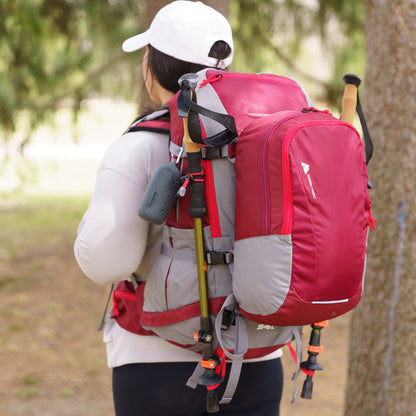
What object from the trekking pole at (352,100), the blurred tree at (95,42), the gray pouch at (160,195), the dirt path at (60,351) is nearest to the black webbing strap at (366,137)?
the trekking pole at (352,100)

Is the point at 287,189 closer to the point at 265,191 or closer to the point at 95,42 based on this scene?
the point at 265,191

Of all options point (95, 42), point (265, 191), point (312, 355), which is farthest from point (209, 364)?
point (95, 42)

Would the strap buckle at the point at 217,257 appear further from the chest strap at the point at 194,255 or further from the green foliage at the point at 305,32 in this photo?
the green foliage at the point at 305,32

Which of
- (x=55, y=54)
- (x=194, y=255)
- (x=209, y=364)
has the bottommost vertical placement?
(x=209, y=364)

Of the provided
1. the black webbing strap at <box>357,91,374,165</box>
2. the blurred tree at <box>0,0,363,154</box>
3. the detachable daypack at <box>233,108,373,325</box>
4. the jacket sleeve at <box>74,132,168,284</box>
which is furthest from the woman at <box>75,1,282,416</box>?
the blurred tree at <box>0,0,363,154</box>

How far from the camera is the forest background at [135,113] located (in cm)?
284

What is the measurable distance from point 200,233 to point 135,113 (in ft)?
16.5

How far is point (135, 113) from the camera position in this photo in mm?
6422

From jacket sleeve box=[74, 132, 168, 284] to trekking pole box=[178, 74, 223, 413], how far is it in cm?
16

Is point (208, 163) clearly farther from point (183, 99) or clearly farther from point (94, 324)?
point (94, 324)

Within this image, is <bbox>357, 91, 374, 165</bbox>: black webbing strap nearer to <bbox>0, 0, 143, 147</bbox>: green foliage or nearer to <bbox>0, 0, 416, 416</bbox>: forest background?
<bbox>0, 0, 416, 416</bbox>: forest background

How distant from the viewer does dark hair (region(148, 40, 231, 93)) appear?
5.80ft

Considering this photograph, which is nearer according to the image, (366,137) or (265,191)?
(265,191)

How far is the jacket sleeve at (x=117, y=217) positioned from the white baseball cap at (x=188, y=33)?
314 mm
